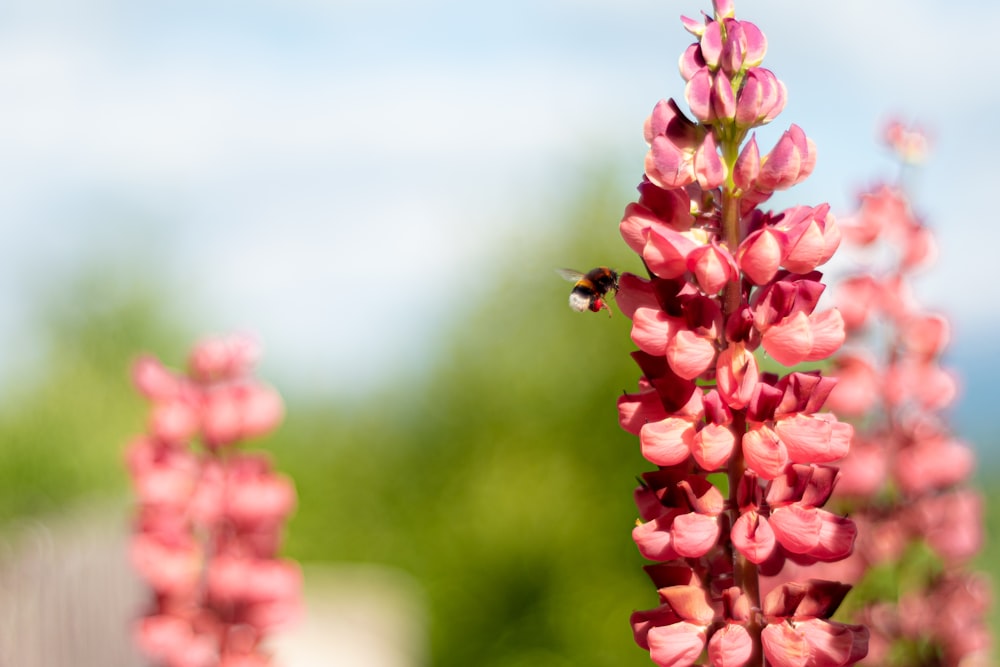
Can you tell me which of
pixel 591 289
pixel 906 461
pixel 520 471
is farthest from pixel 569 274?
pixel 520 471

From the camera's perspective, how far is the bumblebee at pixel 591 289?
266cm

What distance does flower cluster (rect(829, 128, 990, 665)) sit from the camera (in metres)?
2.92

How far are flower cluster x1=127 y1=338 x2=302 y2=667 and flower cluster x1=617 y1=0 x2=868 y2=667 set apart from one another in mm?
1561

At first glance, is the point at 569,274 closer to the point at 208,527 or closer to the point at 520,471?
the point at 208,527

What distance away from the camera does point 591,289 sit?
8.90 feet

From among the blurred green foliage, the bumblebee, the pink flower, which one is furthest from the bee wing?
the blurred green foliage

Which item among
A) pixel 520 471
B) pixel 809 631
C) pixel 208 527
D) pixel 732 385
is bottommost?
pixel 520 471

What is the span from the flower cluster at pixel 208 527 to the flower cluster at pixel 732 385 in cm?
156

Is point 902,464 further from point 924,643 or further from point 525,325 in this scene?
point 525,325

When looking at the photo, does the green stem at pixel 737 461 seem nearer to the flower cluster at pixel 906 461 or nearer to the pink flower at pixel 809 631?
the pink flower at pixel 809 631

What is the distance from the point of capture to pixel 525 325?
10031mm

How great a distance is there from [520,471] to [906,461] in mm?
6953

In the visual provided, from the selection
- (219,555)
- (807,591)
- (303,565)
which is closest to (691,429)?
(807,591)

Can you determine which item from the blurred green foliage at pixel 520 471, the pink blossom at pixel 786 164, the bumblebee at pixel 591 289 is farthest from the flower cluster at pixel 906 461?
the blurred green foliage at pixel 520 471
